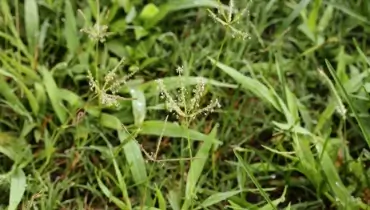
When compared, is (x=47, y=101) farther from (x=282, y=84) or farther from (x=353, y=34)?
(x=353, y=34)

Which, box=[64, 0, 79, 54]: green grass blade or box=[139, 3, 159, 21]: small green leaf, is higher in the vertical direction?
box=[139, 3, 159, 21]: small green leaf

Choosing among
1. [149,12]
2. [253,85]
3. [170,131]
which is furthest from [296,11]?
[170,131]

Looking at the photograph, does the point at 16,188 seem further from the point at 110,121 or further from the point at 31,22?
the point at 31,22

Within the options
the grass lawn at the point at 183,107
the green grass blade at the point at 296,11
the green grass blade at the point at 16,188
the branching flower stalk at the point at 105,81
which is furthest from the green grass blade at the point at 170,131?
the green grass blade at the point at 296,11

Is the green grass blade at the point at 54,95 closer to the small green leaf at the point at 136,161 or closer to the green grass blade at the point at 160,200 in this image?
the small green leaf at the point at 136,161

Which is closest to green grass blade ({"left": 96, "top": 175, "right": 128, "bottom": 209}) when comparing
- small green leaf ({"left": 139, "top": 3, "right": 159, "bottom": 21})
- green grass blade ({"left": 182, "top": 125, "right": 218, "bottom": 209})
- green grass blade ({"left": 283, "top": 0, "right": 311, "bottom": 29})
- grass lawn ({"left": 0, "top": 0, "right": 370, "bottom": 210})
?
grass lawn ({"left": 0, "top": 0, "right": 370, "bottom": 210})

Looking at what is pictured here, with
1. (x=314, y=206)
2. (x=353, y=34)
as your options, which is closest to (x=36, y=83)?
(x=314, y=206)

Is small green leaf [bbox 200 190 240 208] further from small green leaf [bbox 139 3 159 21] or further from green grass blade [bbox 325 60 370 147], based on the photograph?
small green leaf [bbox 139 3 159 21]

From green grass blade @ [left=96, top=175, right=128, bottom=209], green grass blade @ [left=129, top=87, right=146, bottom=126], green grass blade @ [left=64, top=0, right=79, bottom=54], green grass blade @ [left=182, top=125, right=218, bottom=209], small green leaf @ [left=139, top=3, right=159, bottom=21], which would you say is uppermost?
small green leaf @ [left=139, top=3, right=159, bottom=21]
